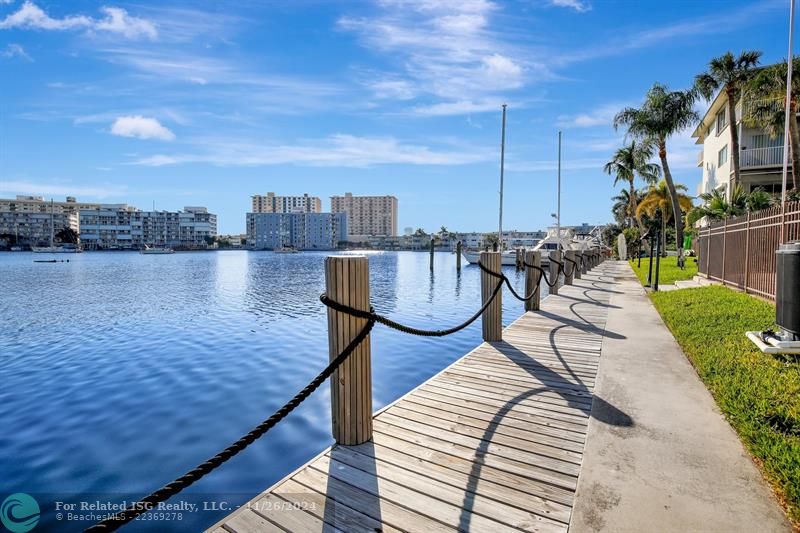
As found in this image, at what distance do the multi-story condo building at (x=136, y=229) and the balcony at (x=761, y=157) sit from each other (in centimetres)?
17992

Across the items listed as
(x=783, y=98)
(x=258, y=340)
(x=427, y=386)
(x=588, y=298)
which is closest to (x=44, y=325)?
(x=258, y=340)

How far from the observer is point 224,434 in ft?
21.7

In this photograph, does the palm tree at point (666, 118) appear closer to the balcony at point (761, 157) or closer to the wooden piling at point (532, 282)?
the balcony at point (761, 157)

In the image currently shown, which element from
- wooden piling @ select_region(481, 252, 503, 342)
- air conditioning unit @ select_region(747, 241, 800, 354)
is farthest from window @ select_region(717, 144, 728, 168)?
air conditioning unit @ select_region(747, 241, 800, 354)

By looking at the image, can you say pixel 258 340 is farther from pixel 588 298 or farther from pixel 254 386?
pixel 588 298

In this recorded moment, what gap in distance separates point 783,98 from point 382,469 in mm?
30062

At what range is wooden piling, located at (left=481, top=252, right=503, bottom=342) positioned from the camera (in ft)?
23.1

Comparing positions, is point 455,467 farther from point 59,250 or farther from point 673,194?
point 59,250

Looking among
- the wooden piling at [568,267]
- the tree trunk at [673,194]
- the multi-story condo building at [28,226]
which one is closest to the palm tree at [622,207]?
the tree trunk at [673,194]

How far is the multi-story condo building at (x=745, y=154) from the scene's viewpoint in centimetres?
2845

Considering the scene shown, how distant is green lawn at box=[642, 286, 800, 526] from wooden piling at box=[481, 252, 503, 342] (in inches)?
112

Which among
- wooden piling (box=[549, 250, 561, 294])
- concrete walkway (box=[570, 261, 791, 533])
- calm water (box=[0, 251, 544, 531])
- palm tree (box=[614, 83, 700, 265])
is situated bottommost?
calm water (box=[0, 251, 544, 531])

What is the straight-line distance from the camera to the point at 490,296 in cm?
707

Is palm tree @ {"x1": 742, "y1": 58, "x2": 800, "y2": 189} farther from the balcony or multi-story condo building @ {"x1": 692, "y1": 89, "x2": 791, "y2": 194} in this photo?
the balcony
